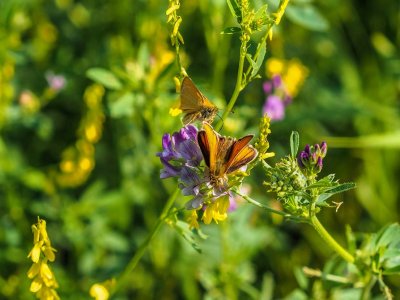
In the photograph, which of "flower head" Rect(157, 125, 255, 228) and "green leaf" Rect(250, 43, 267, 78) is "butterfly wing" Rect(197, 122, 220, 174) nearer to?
"flower head" Rect(157, 125, 255, 228)

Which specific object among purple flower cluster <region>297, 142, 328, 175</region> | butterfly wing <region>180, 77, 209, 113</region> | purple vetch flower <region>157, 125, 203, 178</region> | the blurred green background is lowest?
the blurred green background

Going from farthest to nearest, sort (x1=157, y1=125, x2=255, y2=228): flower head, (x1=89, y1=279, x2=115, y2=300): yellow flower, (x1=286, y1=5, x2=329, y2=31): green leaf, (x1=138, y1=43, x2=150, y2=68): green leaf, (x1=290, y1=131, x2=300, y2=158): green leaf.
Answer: (x1=286, y1=5, x2=329, y2=31): green leaf < (x1=138, y1=43, x2=150, y2=68): green leaf < (x1=89, y1=279, x2=115, y2=300): yellow flower < (x1=290, y1=131, x2=300, y2=158): green leaf < (x1=157, y1=125, x2=255, y2=228): flower head

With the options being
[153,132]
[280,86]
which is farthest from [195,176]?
[280,86]

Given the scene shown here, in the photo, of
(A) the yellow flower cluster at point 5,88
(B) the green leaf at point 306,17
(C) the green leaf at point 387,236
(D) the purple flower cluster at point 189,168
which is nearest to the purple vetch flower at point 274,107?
(B) the green leaf at point 306,17

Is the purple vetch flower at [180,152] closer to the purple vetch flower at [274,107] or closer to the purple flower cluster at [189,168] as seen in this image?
the purple flower cluster at [189,168]

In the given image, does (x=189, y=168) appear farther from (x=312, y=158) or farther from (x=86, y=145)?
(x=86, y=145)

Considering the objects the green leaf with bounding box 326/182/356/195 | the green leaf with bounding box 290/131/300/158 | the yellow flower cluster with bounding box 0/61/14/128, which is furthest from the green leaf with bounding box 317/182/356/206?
the yellow flower cluster with bounding box 0/61/14/128

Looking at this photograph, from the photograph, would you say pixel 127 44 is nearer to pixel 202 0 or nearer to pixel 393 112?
pixel 202 0
